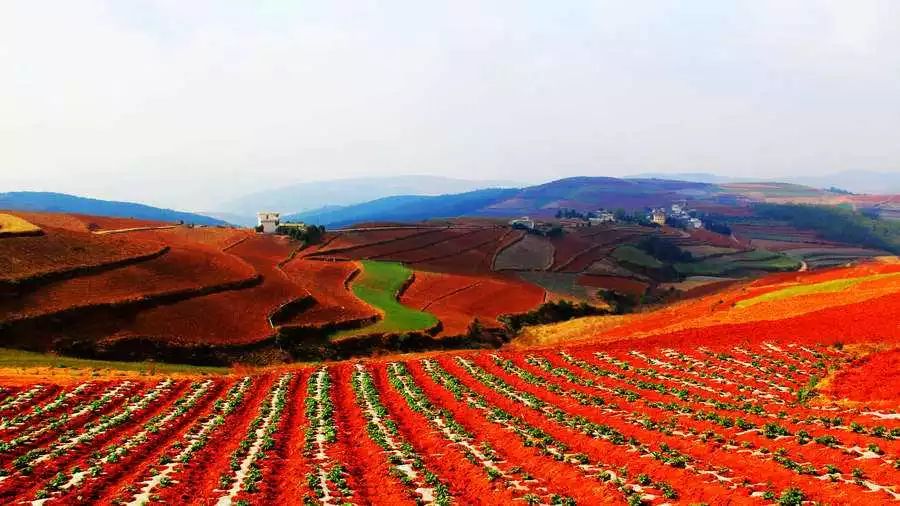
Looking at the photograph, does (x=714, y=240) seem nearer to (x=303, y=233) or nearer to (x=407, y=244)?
(x=407, y=244)

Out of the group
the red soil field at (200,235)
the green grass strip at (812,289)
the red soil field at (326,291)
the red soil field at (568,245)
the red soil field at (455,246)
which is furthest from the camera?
the red soil field at (568,245)

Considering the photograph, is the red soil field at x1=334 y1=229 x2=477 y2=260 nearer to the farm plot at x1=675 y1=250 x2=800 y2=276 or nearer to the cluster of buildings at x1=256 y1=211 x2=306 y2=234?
the cluster of buildings at x1=256 y1=211 x2=306 y2=234

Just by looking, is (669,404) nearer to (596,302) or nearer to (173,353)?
(173,353)

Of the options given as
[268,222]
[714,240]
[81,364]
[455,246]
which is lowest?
[714,240]

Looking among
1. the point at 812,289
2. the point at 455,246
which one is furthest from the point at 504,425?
the point at 455,246

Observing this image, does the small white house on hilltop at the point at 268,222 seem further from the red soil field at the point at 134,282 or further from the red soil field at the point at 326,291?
the red soil field at the point at 134,282

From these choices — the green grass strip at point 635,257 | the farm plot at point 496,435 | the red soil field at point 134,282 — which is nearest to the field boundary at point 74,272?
the red soil field at point 134,282

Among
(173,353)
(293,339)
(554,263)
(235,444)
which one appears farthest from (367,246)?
(235,444)
